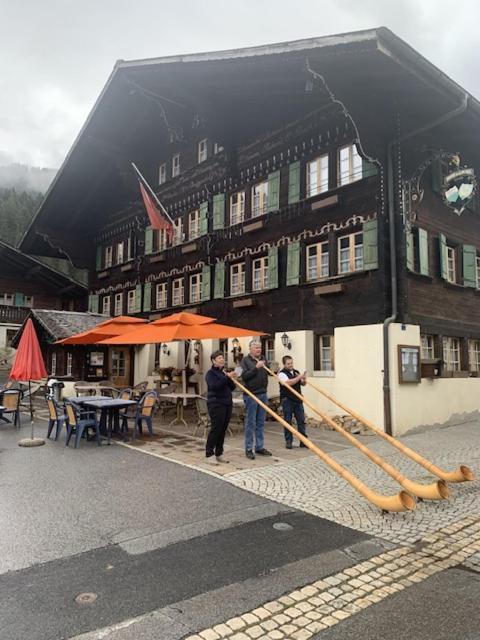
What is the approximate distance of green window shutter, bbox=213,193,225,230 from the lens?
56.6ft

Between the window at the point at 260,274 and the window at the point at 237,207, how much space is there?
1.71 metres

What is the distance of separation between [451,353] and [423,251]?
3333 millimetres

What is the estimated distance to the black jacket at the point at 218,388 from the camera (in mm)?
7387

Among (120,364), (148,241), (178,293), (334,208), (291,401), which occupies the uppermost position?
(148,241)

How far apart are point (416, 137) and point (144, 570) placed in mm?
12004

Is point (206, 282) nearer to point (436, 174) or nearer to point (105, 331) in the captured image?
point (105, 331)

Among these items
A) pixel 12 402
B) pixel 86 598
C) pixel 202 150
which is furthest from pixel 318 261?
pixel 86 598

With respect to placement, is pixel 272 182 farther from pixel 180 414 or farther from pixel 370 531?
pixel 370 531

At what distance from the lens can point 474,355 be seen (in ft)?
49.1

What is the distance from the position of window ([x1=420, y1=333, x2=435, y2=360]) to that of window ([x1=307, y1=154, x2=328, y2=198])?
4.78 meters

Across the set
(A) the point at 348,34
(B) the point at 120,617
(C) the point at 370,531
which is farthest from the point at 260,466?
(A) the point at 348,34

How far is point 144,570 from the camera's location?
3.91 m

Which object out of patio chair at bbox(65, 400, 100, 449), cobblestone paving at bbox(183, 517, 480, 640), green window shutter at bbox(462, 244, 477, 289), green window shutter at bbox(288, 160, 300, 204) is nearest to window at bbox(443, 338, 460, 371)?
green window shutter at bbox(462, 244, 477, 289)

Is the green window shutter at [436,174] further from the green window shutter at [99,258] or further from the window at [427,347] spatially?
the green window shutter at [99,258]
